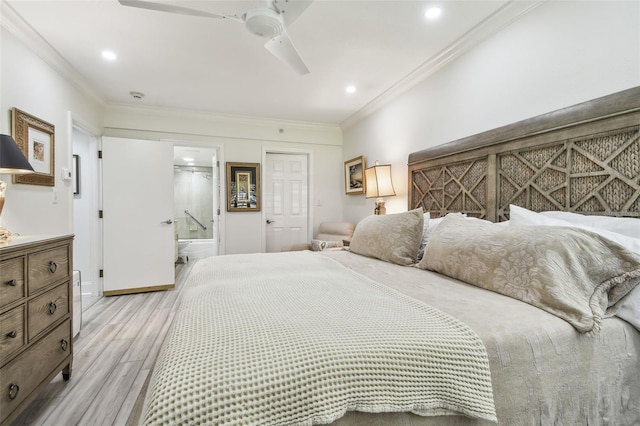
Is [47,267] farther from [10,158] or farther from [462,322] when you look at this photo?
[462,322]

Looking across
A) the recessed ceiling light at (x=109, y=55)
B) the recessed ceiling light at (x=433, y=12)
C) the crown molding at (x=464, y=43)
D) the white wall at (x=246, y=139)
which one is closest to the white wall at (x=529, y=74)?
the crown molding at (x=464, y=43)

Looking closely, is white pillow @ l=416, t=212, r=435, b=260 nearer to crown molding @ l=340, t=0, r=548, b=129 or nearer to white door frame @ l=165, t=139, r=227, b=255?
crown molding @ l=340, t=0, r=548, b=129

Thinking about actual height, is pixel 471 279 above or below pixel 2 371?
above

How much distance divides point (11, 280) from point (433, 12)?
9.54ft

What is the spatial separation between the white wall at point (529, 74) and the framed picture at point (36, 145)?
3.37 m

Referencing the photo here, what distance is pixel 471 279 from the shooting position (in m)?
1.35

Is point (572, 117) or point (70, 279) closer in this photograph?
point (572, 117)

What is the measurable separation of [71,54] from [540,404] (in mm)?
3877

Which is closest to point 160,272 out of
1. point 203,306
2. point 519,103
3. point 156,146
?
point 156,146

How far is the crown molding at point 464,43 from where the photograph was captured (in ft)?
6.19

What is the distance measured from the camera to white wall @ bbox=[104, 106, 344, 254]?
3840 mm

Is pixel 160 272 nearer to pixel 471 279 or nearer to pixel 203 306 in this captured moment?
pixel 203 306

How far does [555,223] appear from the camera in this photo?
1.40 meters

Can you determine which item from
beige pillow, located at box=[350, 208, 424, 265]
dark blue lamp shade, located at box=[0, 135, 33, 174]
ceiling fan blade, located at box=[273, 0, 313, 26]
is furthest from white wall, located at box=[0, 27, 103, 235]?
beige pillow, located at box=[350, 208, 424, 265]
